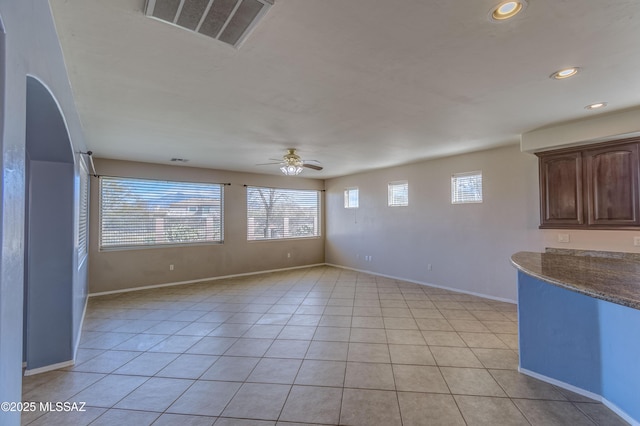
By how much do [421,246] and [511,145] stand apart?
2.39 m

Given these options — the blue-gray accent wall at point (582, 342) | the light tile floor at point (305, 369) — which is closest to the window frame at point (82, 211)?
the light tile floor at point (305, 369)

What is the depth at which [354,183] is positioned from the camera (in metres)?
7.31

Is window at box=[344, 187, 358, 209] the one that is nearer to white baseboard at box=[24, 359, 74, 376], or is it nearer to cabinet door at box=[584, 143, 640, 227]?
cabinet door at box=[584, 143, 640, 227]

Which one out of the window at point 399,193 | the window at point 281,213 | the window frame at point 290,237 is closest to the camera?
the window at point 399,193

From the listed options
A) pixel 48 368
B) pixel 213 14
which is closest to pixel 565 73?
pixel 213 14

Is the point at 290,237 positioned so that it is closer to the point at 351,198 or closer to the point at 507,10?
the point at 351,198

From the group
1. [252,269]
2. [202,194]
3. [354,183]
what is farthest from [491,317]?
[202,194]

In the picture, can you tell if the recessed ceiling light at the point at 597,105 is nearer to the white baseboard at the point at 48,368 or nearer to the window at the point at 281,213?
the white baseboard at the point at 48,368

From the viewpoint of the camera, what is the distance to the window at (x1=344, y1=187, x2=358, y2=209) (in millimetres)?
7324

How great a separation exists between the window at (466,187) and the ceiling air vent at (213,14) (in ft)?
15.0

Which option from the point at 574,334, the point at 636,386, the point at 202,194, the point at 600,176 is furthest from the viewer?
the point at 202,194

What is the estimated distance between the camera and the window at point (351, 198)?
24.0 ft

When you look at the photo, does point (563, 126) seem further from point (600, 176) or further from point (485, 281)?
point (485, 281)

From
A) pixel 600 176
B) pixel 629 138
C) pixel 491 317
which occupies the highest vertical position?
pixel 629 138
